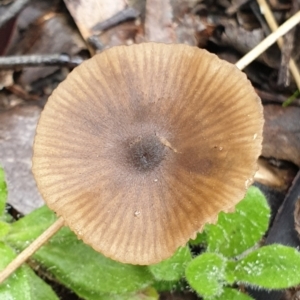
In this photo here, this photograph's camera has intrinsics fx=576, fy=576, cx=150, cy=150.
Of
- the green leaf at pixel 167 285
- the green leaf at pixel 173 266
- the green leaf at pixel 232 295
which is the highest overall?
the green leaf at pixel 173 266

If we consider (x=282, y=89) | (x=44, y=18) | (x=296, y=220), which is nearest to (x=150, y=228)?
(x=296, y=220)

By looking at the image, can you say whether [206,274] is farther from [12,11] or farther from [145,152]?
[12,11]

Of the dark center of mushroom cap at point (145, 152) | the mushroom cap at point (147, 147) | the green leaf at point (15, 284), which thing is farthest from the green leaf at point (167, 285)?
the dark center of mushroom cap at point (145, 152)

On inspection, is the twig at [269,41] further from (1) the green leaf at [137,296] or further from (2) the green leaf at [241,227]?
(1) the green leaf at [137,296]

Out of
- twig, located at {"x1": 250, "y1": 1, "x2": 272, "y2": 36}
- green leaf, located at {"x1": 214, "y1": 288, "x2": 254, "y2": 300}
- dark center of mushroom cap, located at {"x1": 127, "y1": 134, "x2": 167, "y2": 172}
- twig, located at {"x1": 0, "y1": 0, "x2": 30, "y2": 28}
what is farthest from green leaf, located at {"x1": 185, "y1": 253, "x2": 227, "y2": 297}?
twig, located at {"x1": 0, "y1": 0, "x2": 30, "y2": 28}

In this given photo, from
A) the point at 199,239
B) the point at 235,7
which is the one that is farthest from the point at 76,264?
the point at 235,7
